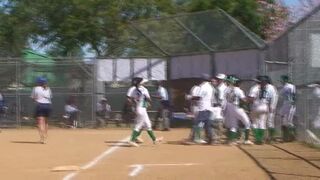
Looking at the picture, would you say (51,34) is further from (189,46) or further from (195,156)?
(195,156)

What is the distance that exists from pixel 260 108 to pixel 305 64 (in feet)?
5.16

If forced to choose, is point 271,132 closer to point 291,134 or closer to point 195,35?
point 291,134

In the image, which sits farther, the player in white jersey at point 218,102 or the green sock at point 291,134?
the player in white jersey at point 218,102

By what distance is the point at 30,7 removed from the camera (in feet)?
117

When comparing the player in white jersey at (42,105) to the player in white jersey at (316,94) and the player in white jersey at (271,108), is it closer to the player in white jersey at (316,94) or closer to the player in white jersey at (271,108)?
the player in white jersey at (271,108)

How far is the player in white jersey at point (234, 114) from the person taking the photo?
1761 cm

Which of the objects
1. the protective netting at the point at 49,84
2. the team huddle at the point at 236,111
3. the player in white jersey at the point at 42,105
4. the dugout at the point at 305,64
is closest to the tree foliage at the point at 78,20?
the protective netting at the point at 49,84

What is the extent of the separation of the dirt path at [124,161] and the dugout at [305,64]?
7.56 ft

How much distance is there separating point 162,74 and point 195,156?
13420 millimetres

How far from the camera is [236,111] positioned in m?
17.8

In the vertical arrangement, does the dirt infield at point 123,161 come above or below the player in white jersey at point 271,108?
below

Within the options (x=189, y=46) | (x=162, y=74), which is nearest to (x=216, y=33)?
(x=189, y=46)

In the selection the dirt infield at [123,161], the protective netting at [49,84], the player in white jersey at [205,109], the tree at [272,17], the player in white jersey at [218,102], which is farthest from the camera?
the tree at [272,17]

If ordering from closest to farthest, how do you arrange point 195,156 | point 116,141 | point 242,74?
point 195,156, point 116,141, point 242,74
